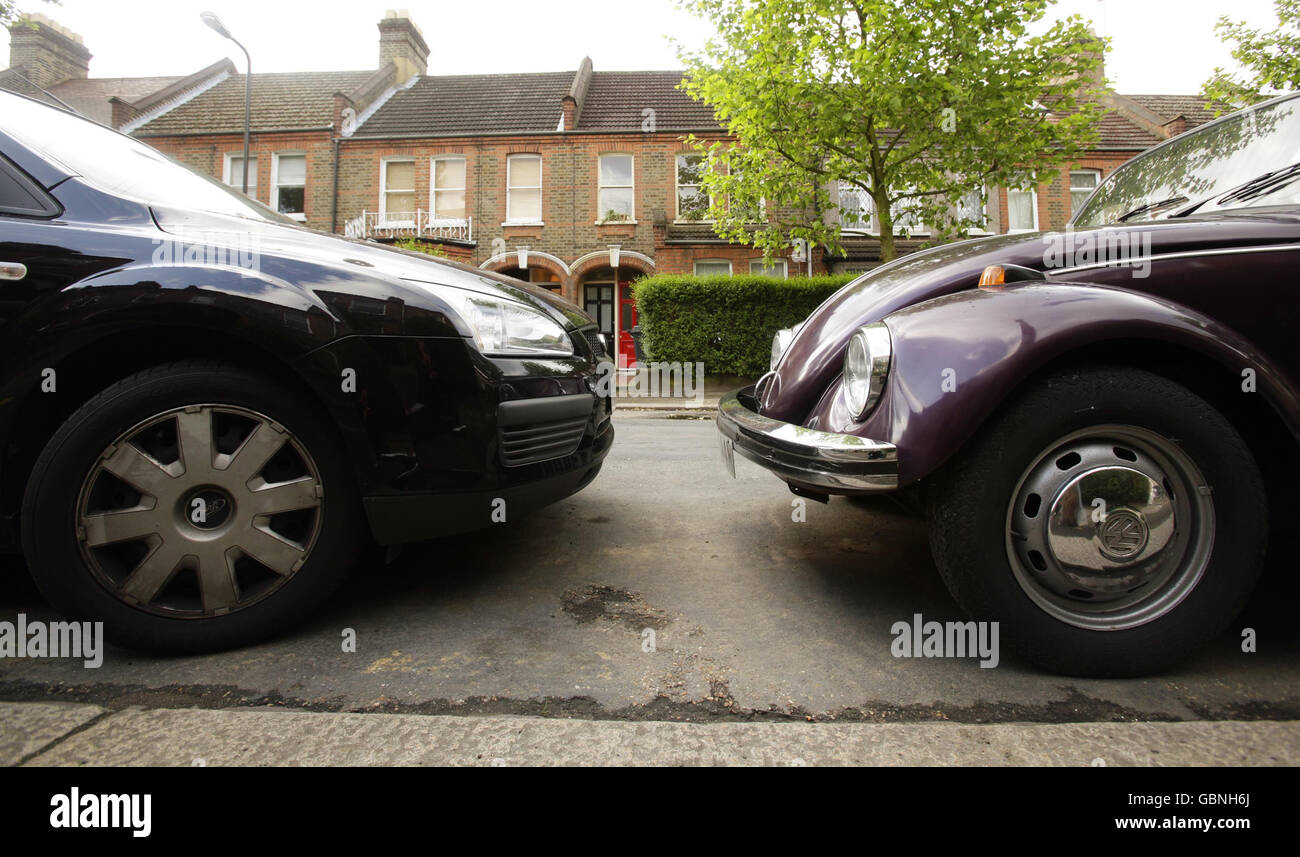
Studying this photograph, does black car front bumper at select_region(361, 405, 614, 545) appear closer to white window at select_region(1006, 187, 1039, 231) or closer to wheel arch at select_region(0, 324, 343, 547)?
wheel arch at select_region(0, 324, 343, 547)

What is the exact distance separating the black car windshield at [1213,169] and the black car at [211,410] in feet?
8.37

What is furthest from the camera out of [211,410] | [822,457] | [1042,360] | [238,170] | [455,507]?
[238,170]

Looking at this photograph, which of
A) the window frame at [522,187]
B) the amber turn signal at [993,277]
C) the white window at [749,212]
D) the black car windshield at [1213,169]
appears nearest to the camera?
the amber turn signal at [993,277]

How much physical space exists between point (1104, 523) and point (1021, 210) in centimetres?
2076

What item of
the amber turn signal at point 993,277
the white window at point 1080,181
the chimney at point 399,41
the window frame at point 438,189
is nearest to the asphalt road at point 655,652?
the amber turn signal at point 993,277

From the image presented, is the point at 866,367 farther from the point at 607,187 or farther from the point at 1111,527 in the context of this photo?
the point at 607,187

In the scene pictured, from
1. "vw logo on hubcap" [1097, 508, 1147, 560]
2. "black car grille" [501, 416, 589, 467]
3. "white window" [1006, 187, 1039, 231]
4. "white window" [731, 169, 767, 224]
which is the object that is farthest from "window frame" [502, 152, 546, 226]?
"vw logo on hubcap" [1097, 508, 1147, 560]

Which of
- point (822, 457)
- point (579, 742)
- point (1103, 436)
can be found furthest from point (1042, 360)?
point (579, 742)

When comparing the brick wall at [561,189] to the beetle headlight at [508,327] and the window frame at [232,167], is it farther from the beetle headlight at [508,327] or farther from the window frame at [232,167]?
the beetle headlight at [508,327]

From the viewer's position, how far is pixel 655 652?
179 cm

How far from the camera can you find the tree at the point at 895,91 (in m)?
10.1
